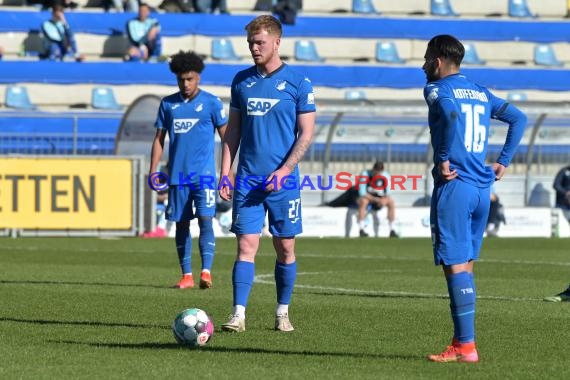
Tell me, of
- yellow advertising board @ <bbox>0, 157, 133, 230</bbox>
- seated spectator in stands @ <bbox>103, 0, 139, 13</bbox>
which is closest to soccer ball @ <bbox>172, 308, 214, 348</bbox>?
yellow advertising board @ <bbox>0, 157, 133, 230</bbox>

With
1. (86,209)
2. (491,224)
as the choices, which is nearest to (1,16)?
(86,209)

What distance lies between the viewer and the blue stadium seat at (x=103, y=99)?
31188 mm

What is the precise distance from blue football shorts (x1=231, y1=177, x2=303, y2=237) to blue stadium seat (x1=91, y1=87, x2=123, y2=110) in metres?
22.1

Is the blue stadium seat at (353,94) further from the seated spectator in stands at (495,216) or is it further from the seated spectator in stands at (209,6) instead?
the seated spectator in stands at (495,216)

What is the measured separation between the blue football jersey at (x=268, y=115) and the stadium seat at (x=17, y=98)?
2201 centimetres

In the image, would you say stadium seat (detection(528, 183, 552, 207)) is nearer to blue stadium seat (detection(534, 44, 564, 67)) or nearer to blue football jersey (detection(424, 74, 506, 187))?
blue stadium seat (detection(534, 44, 564, 67))

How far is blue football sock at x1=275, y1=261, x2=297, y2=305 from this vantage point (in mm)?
9461

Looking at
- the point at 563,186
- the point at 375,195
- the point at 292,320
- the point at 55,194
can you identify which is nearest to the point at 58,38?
the point at 55,194

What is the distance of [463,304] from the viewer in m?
7.56

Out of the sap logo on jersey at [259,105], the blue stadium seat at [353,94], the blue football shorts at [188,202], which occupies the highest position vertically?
the sap logo on jersey at [259,105]

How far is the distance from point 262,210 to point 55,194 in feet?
47.8

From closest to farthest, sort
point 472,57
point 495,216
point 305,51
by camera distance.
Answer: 1. point 495,216
2. point 305,51
3. point 472,57

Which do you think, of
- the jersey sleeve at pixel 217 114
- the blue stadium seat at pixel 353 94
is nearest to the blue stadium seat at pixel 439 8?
the blue stadium seat at pixel 353 94

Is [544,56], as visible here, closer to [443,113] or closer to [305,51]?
[305,51]
